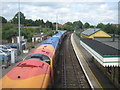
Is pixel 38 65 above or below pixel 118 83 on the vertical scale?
above

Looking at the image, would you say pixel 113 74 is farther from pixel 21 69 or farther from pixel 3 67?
pixel 3 67

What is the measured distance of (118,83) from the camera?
11891mm

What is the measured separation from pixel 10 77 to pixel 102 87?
27.4 feet

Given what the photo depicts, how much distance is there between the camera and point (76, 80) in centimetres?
1379

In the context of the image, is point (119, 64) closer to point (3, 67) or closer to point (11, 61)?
point (3, 67)

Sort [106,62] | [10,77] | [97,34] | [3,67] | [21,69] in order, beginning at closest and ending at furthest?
1. [10,77]
2. [21,69]
3. [106,62]
4. [3,67]
5. [97,34]

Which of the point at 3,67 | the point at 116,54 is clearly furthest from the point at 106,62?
the point at 3,67

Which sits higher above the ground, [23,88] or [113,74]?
[23,88]

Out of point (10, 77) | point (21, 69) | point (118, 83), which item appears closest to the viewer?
point (10, 77)

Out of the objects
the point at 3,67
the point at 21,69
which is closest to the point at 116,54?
the point at 21,69

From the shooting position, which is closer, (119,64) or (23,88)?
(23,88)

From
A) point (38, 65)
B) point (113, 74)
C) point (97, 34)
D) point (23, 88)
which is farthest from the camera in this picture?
point (97, 34)

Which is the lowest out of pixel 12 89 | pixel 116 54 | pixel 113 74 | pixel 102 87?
pixel 102 87

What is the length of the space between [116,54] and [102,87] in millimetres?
3789
